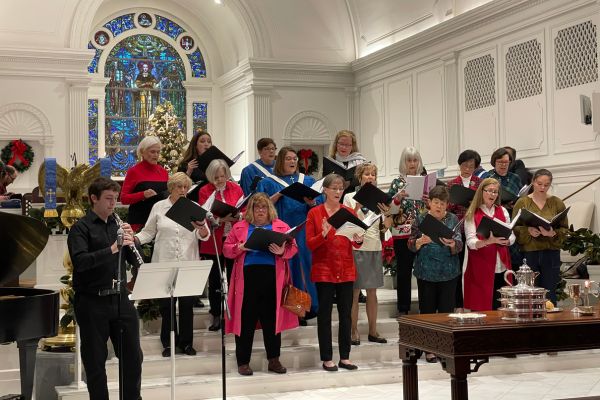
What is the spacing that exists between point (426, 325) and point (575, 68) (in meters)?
6.81

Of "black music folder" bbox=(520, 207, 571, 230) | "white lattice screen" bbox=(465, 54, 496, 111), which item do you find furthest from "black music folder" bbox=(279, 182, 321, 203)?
"white lattice screen" bbox=(465, 54, 496, 111)

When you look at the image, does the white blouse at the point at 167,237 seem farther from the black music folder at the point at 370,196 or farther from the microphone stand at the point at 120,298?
the microphone stand at the point at 120,298

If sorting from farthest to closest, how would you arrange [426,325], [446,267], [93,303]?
[446,267], [93,303], [426,325]

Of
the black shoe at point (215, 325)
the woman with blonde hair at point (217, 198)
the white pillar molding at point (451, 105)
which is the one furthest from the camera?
the white pillar molding at point (451, 105)

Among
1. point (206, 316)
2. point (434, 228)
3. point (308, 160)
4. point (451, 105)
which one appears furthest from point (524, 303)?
point (308, 160)

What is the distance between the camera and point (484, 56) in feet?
41.9

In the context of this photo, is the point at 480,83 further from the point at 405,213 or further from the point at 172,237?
the point at 172,237

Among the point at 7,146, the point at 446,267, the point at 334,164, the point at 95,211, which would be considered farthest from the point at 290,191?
the point at 7,146

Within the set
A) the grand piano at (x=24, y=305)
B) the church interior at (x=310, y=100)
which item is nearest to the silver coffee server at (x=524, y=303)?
the church interior at (x=310, y=100)

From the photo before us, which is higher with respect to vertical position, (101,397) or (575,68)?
(575,68)

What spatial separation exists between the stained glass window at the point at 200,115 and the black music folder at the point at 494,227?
11.0 meters

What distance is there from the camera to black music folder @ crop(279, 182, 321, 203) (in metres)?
7.40

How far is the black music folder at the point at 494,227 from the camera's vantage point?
7.48 meters

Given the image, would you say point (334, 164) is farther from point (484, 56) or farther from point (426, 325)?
point (484, 56)
